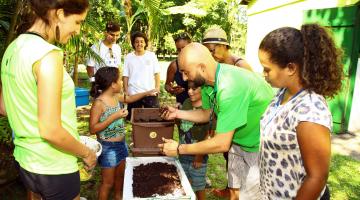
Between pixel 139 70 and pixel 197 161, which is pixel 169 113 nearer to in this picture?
pixel 197 161

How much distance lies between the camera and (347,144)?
247 inches

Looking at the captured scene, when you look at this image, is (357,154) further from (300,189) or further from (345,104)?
(300,189)

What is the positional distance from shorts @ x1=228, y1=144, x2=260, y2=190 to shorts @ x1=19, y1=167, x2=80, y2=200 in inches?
59.7

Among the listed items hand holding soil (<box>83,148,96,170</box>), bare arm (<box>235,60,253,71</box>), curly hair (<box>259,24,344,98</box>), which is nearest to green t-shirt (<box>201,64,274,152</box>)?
curly hair (<box>259,24,344,98</box>)

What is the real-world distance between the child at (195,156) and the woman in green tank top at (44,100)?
153cm

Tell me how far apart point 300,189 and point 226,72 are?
39.7 inches

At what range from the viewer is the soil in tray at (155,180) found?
2.58 meters

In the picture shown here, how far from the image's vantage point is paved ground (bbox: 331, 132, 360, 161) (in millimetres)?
5828

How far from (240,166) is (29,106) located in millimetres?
1913

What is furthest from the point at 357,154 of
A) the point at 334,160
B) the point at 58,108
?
the point at 58,108

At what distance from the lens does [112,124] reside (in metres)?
3.45

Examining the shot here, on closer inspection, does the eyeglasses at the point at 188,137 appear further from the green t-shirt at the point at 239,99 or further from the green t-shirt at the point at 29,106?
the green t-shirt at the point at 29,106

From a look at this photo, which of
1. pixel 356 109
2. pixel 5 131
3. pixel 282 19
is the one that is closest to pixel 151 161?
pixel 5 131

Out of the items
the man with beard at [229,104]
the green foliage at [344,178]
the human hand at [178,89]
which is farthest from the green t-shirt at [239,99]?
the green foliage at [344,178]
